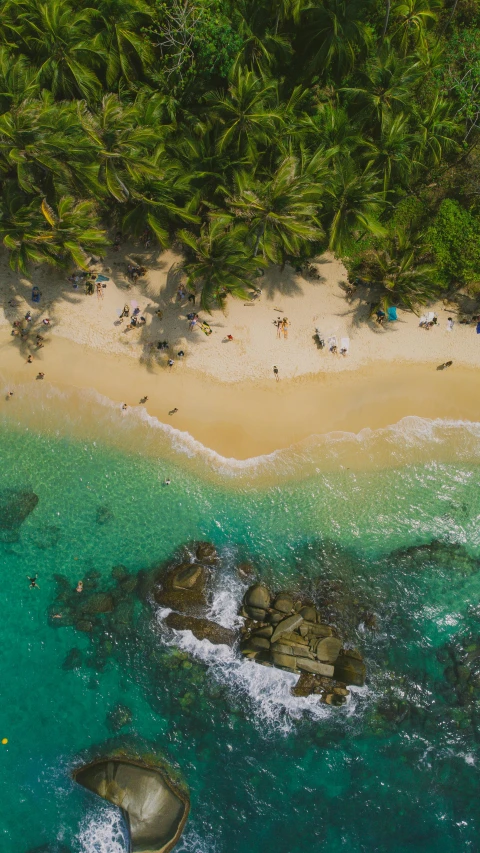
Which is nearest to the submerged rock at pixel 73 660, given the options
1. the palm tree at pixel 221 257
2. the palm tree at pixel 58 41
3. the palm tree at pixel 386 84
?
the palm tree at pixel 221 257

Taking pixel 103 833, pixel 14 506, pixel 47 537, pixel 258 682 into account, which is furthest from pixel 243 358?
pixel 103 833

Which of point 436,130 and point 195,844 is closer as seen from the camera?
point 195,844

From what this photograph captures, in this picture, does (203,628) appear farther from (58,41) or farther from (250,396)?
(58,41)

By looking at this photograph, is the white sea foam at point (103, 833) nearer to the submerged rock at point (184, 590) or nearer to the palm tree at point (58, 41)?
the submerged rock at point (184, 590)

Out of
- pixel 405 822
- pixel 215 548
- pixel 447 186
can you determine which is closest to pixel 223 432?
pixel 215 548

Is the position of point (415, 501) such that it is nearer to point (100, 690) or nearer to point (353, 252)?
point (353, 252)

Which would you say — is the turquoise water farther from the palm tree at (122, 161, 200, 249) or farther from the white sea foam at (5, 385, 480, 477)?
the palm tree at (122, 161, 200, 249)
